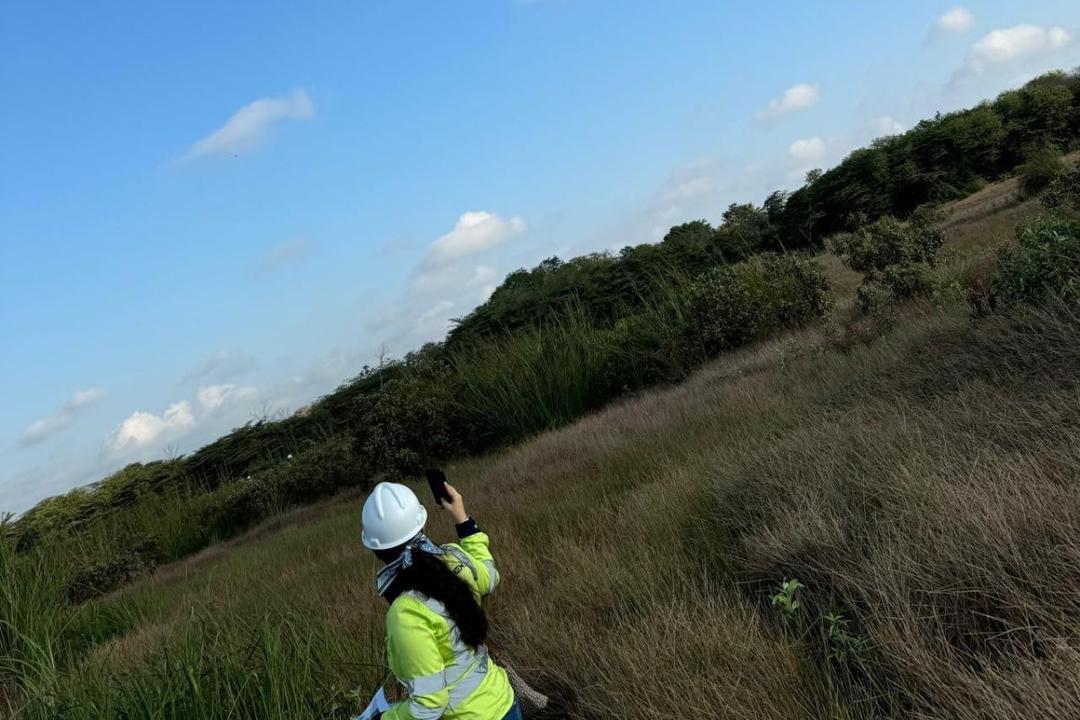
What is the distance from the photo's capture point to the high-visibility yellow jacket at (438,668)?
2.60 metres

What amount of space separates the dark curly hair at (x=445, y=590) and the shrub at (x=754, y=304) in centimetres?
860

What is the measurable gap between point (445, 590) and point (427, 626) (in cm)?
14

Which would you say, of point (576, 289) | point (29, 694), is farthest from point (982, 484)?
point (576, 289)

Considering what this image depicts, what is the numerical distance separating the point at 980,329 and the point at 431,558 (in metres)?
4.18

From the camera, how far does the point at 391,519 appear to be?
109 inches

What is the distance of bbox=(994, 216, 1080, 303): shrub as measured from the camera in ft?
14.7

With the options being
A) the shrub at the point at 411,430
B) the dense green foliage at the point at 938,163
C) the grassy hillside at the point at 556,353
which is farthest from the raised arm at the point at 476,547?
the dense green foliage at the point at 938,163

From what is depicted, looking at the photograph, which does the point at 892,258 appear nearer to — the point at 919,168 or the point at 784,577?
the point at 784,577

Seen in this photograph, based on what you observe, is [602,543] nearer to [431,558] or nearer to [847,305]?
[431,558]

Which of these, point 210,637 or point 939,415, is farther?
point 210,637

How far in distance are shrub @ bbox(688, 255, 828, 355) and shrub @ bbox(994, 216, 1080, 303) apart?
202 inches

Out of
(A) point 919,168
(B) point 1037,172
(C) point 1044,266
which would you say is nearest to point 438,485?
(C) point 1044,266

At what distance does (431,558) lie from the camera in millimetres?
2703

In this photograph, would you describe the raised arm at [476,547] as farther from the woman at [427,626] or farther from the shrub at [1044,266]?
the shrub at [1044,266]
